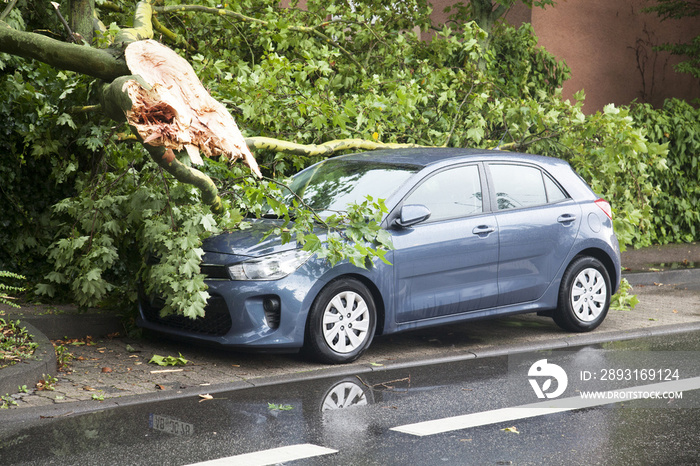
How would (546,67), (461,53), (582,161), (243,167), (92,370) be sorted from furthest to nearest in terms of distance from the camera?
(546,67) < (461,53) < (582,161) < (243,167) < (92,370)

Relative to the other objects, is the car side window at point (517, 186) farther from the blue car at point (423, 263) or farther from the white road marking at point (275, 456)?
the white road marking at point (275, 456)

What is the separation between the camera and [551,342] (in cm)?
792

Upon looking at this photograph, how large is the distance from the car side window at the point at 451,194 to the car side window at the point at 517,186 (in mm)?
228

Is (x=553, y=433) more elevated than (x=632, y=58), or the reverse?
(x=632, y=58)

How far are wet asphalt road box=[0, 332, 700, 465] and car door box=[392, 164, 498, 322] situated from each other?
75cm

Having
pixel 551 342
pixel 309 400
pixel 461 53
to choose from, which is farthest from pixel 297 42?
pixel 309 400

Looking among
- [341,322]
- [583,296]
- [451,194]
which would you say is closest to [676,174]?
[583,296]

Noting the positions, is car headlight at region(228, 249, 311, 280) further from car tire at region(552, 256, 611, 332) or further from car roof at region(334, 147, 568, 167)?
car tire at region(552, 256, 611, 332)

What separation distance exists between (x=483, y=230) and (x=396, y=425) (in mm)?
2776

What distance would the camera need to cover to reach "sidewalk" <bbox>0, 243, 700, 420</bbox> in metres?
5.79

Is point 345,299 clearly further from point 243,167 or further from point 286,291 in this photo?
point 243,167

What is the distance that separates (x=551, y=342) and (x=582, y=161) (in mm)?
2758

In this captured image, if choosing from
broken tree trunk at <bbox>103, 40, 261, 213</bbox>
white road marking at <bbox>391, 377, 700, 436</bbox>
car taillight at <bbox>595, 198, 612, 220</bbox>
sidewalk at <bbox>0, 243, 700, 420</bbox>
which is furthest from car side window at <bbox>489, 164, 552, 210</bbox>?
broken tree trunk at <bbox>103, 40, 261, 213</bbox>

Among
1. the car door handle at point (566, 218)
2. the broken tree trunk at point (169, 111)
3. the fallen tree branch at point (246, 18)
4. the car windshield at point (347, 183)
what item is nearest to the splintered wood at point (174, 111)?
the broken tree trunk at point (169, 111)
